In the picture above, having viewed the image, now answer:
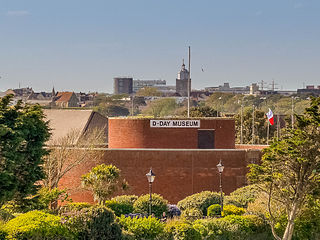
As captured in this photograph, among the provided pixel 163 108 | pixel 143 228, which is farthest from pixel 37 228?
pixel 163 108

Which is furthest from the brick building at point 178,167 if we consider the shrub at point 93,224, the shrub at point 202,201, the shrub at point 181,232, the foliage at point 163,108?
the foliage at point 163,108

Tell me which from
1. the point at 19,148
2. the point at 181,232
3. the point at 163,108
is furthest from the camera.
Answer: the point at 163,108

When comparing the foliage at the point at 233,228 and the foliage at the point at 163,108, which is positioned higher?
the foliage at the point at 163,108

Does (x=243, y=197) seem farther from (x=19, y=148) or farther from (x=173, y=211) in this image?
(x=19, y=148)

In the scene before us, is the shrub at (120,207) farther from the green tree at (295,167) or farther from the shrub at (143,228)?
the green tree at (295,167)

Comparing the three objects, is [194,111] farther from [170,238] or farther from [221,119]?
[170,238]

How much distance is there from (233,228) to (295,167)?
350 cm

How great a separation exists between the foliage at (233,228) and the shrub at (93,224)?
461 cm

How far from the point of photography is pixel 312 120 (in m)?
25.9

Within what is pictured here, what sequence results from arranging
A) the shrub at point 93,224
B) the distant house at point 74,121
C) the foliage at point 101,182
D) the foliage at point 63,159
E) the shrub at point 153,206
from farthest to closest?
the distant house at point 74,121, the foliage at point 63,159, the foliage at point 101,182, the shrub at point 153,206, the shrub at point 93,224

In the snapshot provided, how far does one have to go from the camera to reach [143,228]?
24297 millimetres

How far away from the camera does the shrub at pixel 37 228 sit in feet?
67.4

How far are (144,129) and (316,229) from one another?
16.2 metres

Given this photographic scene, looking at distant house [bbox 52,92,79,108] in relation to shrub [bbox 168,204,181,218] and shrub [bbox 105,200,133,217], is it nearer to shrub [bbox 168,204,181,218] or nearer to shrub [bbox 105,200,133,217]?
shrub [bbox 168,204,181,218]
